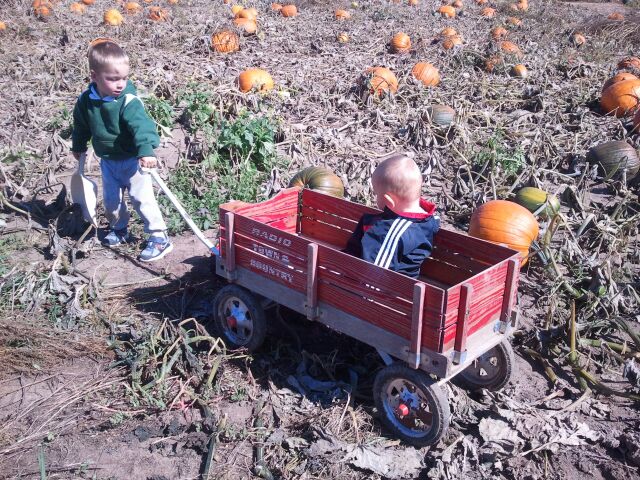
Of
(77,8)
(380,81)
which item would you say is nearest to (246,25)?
(77,8)

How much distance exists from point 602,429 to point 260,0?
17.0 m

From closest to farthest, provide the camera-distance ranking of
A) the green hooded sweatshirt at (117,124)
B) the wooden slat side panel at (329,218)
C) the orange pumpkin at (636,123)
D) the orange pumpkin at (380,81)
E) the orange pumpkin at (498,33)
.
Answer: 1. the wooden slat side panel at (329,218)
2. the green hooded sweatshirt at (117,124)
3. the orange pumpkin at (636,123)
4. the orange pumpkin at (380,81)
5. the orange pumpkin at (498,33)

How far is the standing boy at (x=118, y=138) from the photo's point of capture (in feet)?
18.5

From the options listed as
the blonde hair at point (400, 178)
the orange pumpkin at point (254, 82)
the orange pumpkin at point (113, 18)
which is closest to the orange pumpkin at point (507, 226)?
the blonde hair at point (400, 178)

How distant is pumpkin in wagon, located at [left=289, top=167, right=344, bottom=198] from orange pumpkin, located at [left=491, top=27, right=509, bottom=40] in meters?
9.12

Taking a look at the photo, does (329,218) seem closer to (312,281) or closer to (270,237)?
(270,237)

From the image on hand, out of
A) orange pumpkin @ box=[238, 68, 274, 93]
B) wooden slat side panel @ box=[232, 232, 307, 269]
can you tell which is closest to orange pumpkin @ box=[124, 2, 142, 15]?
orange pumpkin @ box=[238, 68, 274, 93]

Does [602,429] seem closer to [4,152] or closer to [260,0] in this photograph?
[4,152]

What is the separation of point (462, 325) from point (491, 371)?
903 mm

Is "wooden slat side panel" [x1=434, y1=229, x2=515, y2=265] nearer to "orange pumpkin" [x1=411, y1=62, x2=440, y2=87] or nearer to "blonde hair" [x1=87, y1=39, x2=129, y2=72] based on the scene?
"blonde hair" [x1=87, y1=39, x2=129, y2=72]

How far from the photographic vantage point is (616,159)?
7.98 metres

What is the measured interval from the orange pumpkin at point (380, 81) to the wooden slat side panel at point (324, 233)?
4.78 m

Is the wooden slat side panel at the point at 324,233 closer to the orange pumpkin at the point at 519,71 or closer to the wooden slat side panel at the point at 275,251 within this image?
the wooden slat side panel at the point at 275,251

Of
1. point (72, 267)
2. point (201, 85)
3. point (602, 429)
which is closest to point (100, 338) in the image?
point (72, 267)
